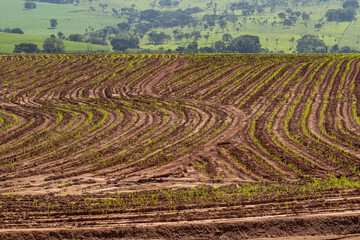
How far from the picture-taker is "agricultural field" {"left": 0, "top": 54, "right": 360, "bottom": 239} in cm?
1388

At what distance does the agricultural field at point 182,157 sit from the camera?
13883 millimetres

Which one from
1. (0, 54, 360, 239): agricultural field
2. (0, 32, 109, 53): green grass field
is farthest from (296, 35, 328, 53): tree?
(0, 54, 360, 239): agricultural field

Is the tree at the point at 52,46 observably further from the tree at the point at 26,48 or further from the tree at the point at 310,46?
the tree at the point at 310,46

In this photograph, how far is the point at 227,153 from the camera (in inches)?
901

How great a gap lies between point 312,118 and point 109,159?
15.0 m

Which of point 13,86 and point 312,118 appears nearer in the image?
Result: point 312,118

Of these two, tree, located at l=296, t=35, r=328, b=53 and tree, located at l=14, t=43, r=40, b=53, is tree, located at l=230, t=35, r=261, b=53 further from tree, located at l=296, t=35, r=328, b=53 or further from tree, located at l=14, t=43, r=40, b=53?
tree, located at l=14, t=43, r=40, b=53

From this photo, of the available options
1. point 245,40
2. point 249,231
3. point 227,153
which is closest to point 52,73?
point 227,153

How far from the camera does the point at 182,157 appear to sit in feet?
73.2

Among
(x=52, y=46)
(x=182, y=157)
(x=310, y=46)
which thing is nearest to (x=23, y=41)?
(x=52, y=46)

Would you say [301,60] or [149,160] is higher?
[301,60]

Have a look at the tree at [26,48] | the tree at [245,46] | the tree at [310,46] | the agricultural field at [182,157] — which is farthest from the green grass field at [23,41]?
the agricultural field at [182,157]

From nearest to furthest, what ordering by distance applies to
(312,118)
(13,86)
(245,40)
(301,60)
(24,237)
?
(24,237)
(312,118)
(13,86)
(301,60)
(245,40)

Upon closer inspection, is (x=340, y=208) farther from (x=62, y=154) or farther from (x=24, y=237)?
(x=62, y=154)
